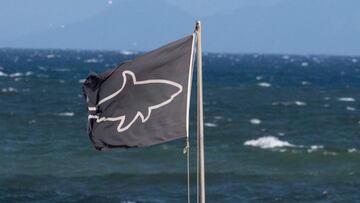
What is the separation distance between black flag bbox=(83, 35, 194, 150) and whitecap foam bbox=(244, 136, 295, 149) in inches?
1040

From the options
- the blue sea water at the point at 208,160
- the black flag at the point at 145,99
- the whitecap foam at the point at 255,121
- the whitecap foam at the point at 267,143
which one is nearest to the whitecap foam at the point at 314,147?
the blue sea water at the point at 208,160

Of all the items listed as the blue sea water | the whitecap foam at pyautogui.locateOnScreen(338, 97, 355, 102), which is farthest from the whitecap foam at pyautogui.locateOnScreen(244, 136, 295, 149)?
the whitecap foam at pyautogui.locateOnScreen(338, 97, 355, 102)

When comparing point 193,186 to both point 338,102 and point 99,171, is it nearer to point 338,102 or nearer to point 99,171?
point 99,171

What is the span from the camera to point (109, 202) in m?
25.8

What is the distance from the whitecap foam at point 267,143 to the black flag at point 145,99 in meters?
26.4

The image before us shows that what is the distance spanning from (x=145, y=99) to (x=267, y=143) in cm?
2781

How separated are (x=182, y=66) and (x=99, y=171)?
2029 cm

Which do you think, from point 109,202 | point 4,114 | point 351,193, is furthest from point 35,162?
point 4,114

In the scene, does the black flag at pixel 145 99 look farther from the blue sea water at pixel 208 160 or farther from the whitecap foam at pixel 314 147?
the whitecap foam at pixel 314 147

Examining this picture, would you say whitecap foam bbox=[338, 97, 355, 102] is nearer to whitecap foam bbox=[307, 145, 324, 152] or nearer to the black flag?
whitecap foam bbox=[307, 145, 324, 152]

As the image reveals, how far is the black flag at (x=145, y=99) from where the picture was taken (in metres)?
10.9

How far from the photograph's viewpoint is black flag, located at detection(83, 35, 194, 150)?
10.9 m

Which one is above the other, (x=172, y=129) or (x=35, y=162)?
(x=172, y=129)

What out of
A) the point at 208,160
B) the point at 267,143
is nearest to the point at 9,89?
the point at 267,143
